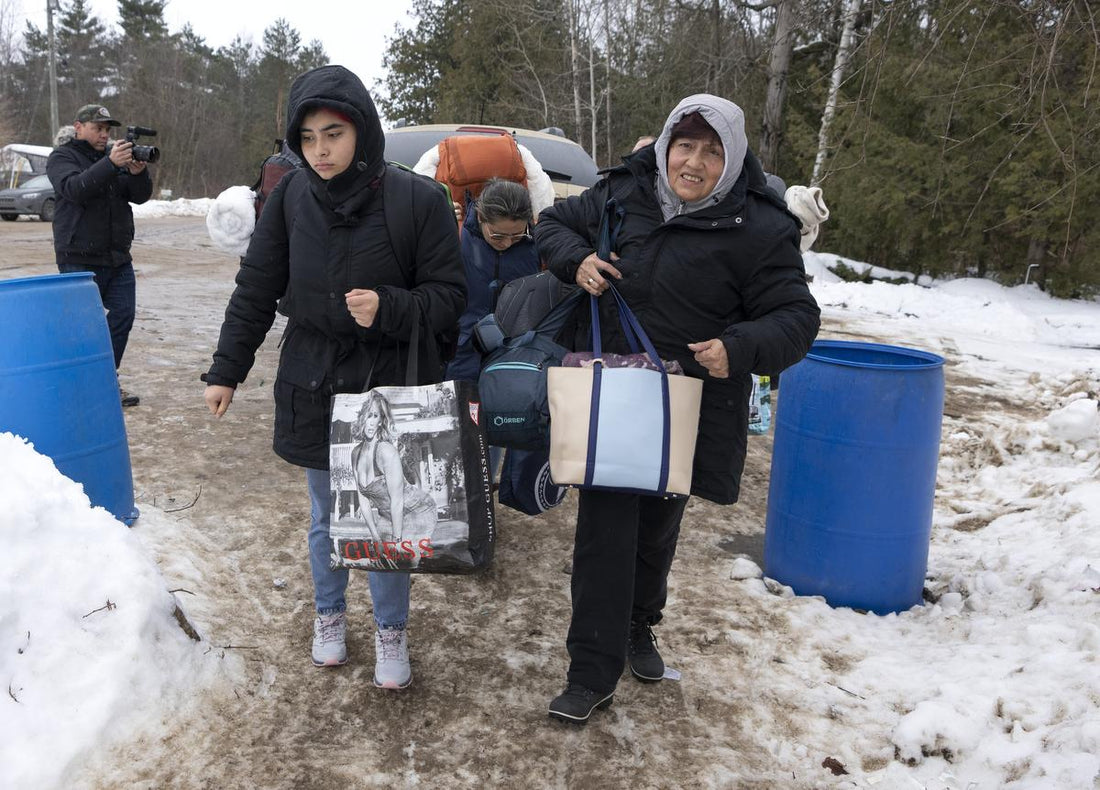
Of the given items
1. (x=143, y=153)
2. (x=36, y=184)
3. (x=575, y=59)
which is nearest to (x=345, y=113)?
(x=143, y=153)

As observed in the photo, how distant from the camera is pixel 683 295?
101 inches

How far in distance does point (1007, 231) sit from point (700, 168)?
529 inches

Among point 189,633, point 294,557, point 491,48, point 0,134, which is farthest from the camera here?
point 0,134

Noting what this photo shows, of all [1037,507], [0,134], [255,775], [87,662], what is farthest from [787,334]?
[0,134]

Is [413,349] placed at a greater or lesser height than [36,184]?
→ lesser

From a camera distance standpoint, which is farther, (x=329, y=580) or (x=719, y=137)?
(x=329, y=580)

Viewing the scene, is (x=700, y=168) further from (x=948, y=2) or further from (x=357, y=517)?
(x=948, y=2)

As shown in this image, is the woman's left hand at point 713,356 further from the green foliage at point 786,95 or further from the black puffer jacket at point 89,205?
the black puffer jacket at point 89,205

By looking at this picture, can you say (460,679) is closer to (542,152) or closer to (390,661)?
(390,661)

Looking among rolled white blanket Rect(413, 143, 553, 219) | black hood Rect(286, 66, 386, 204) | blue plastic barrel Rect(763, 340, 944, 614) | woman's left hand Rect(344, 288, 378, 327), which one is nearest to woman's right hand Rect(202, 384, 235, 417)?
woman's left hand Rect(344, 288, 378, 327)

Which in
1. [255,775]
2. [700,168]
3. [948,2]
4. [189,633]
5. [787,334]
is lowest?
[255,775]

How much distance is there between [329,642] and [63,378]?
4.97 feet

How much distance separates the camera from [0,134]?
3550cm

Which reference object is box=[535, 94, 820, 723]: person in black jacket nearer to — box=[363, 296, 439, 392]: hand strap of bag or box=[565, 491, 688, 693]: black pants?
box=[565, 491, 688, 693]: black pants
